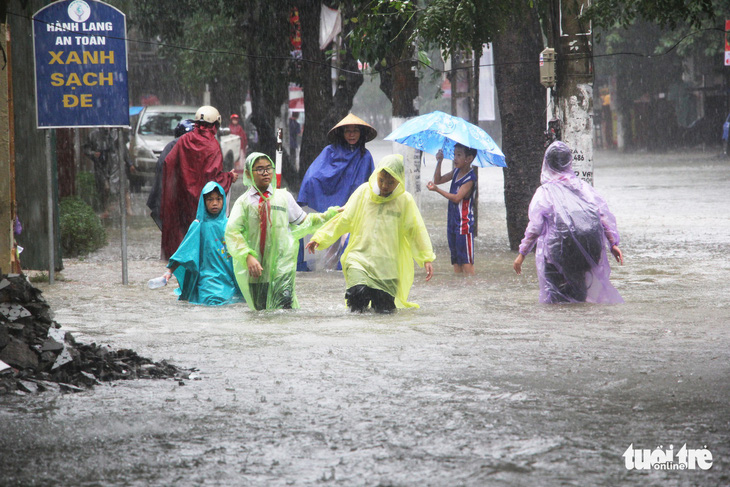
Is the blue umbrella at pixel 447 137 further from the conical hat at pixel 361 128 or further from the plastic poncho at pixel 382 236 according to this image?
the plastic poncho at pixel 382 236

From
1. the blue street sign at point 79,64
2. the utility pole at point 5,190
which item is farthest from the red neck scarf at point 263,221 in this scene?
the utility pole at point 5,190

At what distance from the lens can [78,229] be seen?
1295 centimetres

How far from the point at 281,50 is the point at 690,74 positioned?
28.0 meters

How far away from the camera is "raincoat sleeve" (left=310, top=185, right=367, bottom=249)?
27.8 ft

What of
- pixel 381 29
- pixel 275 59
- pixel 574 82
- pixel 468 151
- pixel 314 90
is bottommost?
pixel 468 151

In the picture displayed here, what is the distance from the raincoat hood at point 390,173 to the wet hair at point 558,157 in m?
1.32

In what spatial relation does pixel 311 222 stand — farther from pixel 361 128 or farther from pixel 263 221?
pixel 361 128

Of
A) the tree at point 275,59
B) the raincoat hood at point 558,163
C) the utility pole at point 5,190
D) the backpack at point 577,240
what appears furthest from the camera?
the tree at point 275,59

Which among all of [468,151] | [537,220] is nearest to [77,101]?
[468,151]

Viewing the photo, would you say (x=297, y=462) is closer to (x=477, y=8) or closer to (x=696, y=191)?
(x=477, y=8)

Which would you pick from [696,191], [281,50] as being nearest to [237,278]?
[281,50]

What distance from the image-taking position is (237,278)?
855 centimetres

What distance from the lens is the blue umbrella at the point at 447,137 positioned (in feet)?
36.3

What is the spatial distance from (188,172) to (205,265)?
2.51 metres
